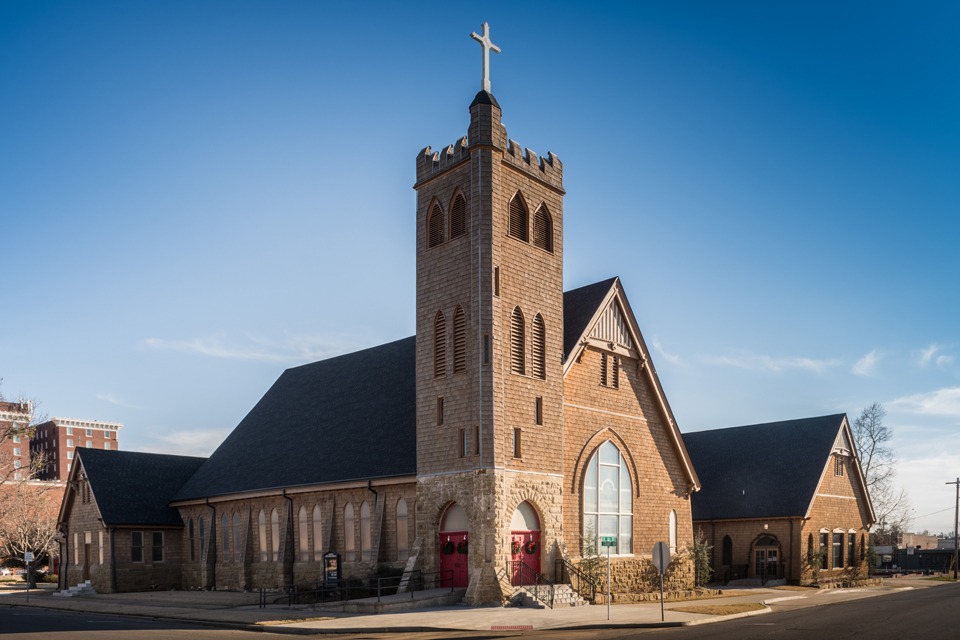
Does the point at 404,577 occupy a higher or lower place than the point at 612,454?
lower

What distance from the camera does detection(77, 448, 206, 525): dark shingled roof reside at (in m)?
44.2

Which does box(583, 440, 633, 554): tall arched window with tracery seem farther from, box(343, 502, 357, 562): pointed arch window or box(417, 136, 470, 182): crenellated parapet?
box(417, 136, 470, 182): crenellated parapet

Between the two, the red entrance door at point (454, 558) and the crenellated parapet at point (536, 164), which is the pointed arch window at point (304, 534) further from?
the crenellated parapet at point (536, 164)

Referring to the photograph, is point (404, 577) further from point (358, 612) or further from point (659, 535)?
point (659, 535)

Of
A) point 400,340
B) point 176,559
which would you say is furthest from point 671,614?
point 176,559

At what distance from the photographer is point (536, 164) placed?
108ft

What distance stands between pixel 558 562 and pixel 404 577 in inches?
209

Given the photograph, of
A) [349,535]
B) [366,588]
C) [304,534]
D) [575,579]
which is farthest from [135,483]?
[575,579]

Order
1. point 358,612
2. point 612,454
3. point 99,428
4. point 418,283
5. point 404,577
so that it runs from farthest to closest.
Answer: point 99,428 < point 612,454 < point 418,283 < point 404,577 < point 358,612

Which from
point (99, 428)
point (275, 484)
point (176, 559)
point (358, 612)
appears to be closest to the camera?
point (358, 612)

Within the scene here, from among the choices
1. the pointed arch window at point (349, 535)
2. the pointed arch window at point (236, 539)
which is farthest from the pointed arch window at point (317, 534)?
the pointed arch window at point (236, 539)

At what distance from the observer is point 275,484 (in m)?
38.8

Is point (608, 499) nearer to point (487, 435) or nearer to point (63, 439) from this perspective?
point (487, 435)

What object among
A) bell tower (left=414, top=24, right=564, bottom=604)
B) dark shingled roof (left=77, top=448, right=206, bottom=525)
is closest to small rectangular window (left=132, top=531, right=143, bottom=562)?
dark shingled roof (left=77, top=448, right=206, bottom=525)
